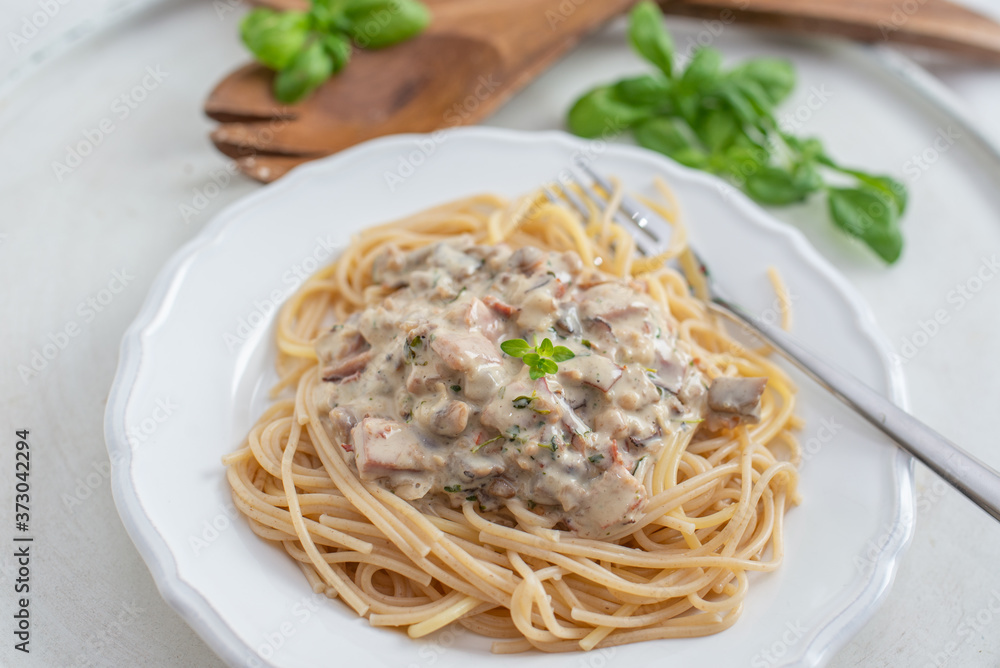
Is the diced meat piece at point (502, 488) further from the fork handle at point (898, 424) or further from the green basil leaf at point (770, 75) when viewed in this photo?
the green basil leaf at point (770, 75)

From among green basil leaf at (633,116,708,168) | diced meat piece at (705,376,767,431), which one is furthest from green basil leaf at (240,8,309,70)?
diced meat piece at (705,376,767,431)

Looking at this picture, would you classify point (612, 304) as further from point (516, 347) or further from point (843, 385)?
point (843, 385)

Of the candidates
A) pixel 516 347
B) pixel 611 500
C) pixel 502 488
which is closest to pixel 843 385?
pixel 611 500

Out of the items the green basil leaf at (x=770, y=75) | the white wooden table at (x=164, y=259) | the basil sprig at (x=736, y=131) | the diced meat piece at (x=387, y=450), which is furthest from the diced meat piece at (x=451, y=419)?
the green basil leaf at (x=770, y=75)

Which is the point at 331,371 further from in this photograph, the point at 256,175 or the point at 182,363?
the point at 256,175

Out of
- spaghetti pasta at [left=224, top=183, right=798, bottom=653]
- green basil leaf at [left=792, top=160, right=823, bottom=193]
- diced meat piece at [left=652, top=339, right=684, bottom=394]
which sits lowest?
spaghetti pasta at [left=224, top=183, right=798, bottom=653]

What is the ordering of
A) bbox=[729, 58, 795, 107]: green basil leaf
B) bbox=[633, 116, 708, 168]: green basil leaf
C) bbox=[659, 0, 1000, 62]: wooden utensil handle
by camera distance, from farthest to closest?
1. bbox=[659, 0, 1000, 62]: wooden utensil handle
2. bbox=[729, 58, 795, 107]: green basil leaf
3. bbox=[633, 116, 708, 168]: green basil leaf

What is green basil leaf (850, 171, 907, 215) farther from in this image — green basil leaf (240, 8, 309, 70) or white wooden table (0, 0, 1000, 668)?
green basil leaf (240, 8, 309, 70)
